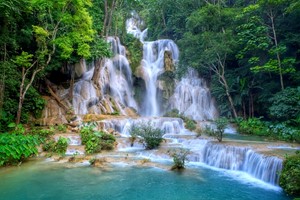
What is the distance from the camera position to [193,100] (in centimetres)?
2466

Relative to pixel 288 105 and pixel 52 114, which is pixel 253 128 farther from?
pixel 52 114

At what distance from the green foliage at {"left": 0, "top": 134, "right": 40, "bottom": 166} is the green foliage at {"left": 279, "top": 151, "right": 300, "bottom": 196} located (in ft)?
29.9

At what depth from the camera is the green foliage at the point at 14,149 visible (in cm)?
948

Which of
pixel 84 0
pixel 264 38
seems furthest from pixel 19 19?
pixel 264 38

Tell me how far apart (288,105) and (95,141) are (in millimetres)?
11885

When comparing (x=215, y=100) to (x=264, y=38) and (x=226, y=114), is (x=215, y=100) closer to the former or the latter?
(x=226, y=114)

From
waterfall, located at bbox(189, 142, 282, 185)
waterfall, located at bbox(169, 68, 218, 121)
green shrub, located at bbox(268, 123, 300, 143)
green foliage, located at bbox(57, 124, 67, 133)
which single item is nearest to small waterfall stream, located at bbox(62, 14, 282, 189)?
waterfall, located at bbox(169, 68, 218, 121)

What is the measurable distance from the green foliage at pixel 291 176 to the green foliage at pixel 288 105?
9165 mm

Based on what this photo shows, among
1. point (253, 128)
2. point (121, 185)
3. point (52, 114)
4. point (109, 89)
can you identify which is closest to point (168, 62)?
point (109, 89)

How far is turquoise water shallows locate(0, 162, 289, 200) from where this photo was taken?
7.11 metres

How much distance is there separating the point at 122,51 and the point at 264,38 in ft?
43.1

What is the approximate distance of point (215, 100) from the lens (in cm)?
2442

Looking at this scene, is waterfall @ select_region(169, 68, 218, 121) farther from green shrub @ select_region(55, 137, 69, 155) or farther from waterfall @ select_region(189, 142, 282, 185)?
green shrub @ select_region(55, 137, 69, 155)

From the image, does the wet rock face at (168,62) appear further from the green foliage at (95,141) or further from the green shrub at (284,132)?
the green foliage at (95,141)
